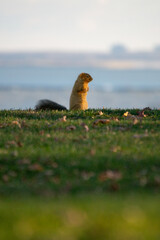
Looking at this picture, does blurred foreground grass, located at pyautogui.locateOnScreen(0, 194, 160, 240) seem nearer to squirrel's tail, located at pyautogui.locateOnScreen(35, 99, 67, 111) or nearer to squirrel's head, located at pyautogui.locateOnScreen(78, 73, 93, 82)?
squirrel's tail, located at pyautogui.locateOnScreen(35, 99, 67, 111)

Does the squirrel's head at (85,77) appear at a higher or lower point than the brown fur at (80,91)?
higher

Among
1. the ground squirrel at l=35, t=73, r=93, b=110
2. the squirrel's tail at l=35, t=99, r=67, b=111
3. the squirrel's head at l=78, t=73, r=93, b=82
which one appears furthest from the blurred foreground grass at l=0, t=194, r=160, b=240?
the squirrel's head at l=78, t=73, r=93, b=82

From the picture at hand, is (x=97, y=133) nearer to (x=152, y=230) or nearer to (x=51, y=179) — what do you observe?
(x=51, y=179)

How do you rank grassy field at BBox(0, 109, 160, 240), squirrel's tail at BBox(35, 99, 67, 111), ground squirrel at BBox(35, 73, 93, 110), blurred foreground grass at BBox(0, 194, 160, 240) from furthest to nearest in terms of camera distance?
ground squirrel at BBox(35, 73, 93, 110) < squirrel's tail at BBox(35, 99, 67, 111) < grassy field at BBox(0, 109, 160, 240) < blurred foreground grass at BBox(0, 194, 160, 240)

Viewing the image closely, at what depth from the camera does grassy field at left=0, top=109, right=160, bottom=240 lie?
378 centimetres

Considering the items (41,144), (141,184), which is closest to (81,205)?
(141,184)

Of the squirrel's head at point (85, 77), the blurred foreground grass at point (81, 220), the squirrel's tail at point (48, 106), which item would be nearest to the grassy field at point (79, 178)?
the blurred foreground grass at point (81, 220)

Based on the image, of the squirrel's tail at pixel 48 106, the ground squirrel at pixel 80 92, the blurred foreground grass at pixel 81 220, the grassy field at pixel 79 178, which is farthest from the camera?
the ground squirrel at pixel 80 92

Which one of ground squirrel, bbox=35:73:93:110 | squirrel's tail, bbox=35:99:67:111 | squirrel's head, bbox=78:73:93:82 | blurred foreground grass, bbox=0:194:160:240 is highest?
Answer: squirrel's head, bbox=78:73:93:82

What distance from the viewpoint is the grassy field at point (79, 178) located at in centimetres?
378

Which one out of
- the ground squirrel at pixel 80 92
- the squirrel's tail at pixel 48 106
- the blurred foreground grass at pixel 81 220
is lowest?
the blurred foreground grass at pixel 81 220

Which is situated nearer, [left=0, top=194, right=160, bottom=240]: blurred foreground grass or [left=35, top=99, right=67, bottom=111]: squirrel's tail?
[left=0, top=194, right=160, bottom=240]: blurred foreground grass

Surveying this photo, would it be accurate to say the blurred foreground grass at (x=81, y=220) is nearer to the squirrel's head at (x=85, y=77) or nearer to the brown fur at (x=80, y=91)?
the brown fur at (x=80, y=91)

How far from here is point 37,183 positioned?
20.4 feet
